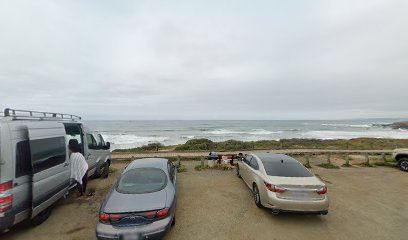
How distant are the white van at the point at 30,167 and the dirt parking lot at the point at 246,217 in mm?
659

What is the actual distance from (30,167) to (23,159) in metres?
0.27

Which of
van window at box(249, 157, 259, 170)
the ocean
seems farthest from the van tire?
the ocean

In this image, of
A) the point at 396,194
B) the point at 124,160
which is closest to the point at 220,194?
the point at 396,194

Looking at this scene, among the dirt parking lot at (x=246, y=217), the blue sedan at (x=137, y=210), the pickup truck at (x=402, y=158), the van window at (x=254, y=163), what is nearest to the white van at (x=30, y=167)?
the dirt parking lot at (x=246, y=217)

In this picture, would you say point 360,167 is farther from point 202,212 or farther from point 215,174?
point 202,212

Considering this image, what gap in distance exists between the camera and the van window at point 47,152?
4555 mm

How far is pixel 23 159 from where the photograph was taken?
4.29 m

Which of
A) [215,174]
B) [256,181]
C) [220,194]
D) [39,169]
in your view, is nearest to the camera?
[39,169]

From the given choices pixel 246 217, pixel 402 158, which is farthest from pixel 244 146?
pixel 246 217

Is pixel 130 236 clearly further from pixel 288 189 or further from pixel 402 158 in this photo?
pixel 402 158

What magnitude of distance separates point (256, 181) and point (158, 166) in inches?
115

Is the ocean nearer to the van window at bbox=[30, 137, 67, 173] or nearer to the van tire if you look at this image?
the van window at bbox=[30, 137, 67, 173]

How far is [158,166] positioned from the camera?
5.86m

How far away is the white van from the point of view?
3896mm
